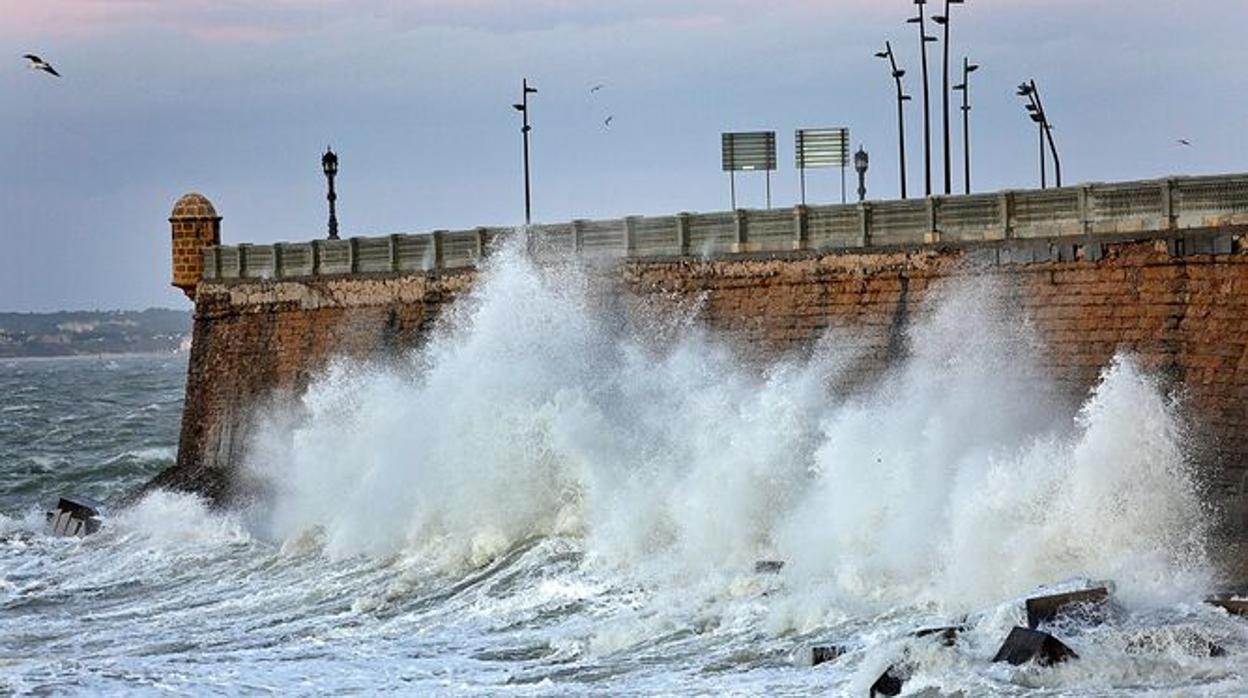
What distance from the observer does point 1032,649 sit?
1594 centimetres

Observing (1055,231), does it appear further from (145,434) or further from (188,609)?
(145,434)

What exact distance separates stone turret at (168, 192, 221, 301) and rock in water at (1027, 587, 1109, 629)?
73.4ft

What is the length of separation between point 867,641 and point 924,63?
774 inches

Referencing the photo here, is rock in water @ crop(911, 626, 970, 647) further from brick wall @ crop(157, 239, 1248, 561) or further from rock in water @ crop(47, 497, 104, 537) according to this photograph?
rock in water @ crop(47, 497, 104, 537)

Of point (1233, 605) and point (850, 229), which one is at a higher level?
point (850, 229)

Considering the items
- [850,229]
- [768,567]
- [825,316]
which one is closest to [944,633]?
[768,567]

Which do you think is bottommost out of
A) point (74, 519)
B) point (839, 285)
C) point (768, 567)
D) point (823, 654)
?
point (74, 519)

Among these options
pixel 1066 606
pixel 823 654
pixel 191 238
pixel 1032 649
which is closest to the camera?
pixel 1032 649

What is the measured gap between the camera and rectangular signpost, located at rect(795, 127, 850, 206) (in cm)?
3941

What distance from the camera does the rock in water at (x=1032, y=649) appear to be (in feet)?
52.0

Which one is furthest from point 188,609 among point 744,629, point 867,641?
point 867,641

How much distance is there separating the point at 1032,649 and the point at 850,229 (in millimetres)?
9981

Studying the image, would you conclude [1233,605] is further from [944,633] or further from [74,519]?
[74,519]

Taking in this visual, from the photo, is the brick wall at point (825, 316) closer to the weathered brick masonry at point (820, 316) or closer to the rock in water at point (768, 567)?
the weathered brick masonry at point (820, 316)
